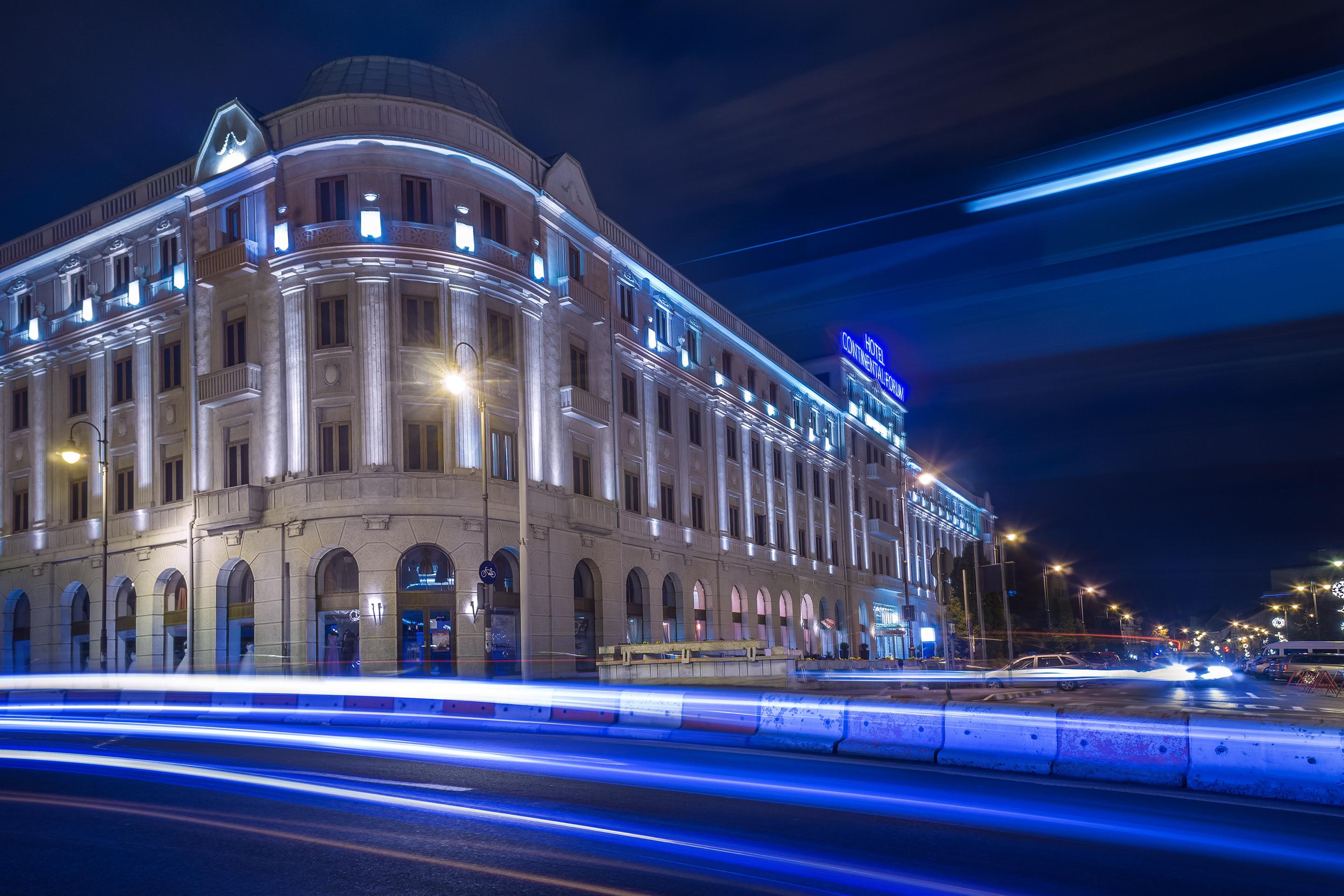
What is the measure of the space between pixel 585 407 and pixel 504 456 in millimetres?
4531

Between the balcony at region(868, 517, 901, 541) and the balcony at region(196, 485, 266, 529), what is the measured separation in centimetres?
4786

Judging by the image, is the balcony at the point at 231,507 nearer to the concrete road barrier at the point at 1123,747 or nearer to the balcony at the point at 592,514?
the balcony at the point at 592,514

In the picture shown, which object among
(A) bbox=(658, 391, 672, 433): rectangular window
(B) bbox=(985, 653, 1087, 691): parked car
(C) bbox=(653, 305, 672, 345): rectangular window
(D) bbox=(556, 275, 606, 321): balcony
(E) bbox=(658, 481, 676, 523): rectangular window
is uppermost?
(C) bbox=(653, 305, 672, 345): rectangular window

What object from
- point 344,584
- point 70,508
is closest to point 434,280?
point 344,584

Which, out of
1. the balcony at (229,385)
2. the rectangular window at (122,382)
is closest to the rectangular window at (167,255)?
the rectangular window at (122,382)

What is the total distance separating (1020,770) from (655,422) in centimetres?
3328

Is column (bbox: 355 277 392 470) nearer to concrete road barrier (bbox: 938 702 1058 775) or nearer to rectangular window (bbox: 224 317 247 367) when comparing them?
rectangular window (bbox: 224 317 247 367)

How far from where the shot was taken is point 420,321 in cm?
3297

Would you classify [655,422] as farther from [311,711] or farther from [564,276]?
[311,711]

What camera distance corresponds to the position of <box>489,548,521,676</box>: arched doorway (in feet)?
110

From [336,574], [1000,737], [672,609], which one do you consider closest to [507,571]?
[336,574]

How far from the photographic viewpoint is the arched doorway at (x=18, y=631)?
132 ft

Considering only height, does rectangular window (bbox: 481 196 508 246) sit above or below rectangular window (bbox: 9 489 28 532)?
above

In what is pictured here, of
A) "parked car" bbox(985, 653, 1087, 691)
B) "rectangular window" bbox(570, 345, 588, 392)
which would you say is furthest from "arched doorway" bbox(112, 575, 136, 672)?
"parked car" bbox(985, 653, 1087, 691)
